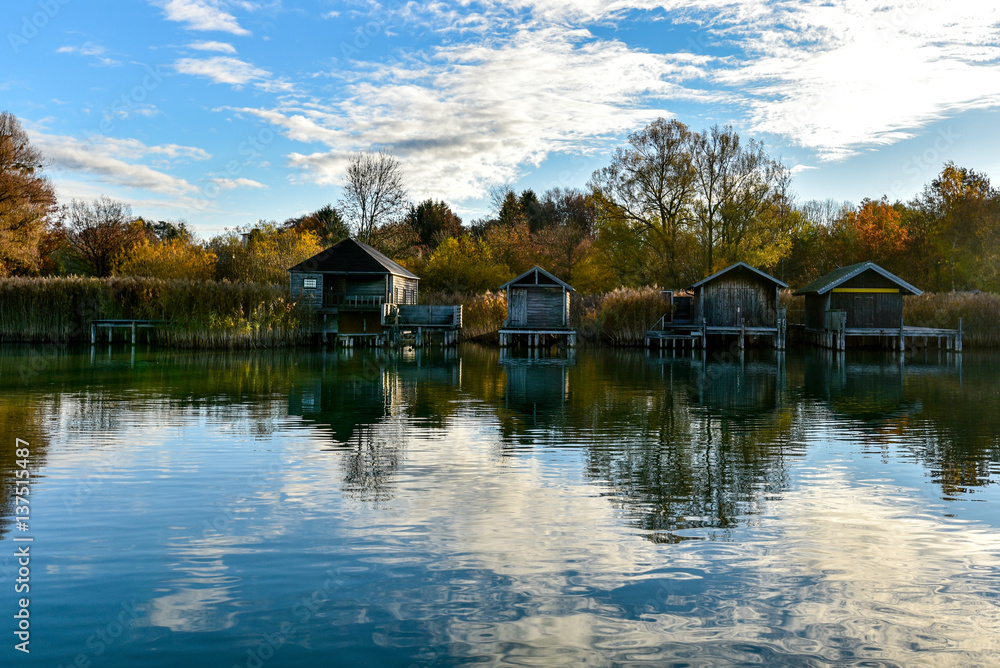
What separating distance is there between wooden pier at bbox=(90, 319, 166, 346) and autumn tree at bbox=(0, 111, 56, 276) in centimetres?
1018

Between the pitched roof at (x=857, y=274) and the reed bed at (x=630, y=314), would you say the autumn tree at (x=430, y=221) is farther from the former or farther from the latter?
the pitched roof at (x=857, y=274)

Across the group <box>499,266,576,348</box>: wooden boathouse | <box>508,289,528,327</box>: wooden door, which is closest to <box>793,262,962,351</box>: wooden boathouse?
<box>499,266,576,348</box>: wooden boathouse

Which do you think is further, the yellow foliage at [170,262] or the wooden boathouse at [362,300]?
the yellow foliage at [170,262]

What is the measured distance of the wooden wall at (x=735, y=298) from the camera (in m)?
44.4

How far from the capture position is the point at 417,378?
25.7 m

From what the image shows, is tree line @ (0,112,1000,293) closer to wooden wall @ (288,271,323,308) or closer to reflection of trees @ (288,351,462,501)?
wooden wall @ (288,271,323,308)

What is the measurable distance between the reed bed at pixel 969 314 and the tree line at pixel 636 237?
10.6m

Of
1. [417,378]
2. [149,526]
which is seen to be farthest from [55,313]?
[149,526]

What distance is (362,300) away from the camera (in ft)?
161

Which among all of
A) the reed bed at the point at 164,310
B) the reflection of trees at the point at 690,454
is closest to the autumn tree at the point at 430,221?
the reed bed at the point at 164,310

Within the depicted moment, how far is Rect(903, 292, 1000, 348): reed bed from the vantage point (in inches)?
1829

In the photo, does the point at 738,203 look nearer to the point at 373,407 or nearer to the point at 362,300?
the point at 362,300

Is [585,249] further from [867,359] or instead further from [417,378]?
[417,378]

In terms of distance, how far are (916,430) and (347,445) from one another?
1090 centimetres
